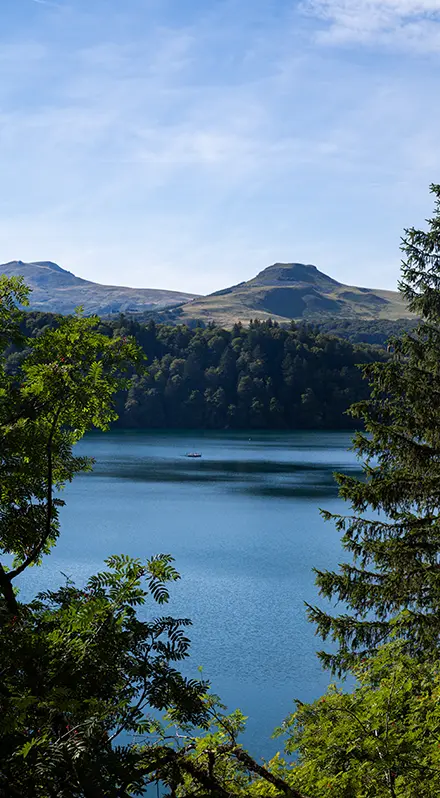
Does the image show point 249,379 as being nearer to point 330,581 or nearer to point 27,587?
point 27,587

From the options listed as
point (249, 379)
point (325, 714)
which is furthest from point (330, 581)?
point (249, 379)

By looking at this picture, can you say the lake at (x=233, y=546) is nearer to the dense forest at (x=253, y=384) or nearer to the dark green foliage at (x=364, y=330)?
the dense forest at (x=253, y=384)

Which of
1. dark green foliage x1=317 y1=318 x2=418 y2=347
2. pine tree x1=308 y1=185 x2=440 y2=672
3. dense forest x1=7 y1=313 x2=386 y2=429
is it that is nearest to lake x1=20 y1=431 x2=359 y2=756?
pine tree x1=308 y1=185 x2=440 y2=672

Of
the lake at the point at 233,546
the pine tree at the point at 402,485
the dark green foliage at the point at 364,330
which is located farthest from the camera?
the dark green foliage at the point at 364,330

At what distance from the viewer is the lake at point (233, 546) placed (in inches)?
731

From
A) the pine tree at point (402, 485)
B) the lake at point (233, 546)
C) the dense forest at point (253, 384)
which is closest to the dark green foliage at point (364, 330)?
the dense forest at point (253, 384)

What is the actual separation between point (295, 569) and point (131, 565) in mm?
26108

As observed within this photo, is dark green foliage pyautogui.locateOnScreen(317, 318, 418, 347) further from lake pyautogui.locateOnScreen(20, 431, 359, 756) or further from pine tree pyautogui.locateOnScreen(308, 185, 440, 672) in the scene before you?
pine tree pyautogui.locateOnScreen(308, 185, 440, 672)

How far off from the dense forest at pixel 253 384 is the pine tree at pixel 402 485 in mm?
92025

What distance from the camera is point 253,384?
107 m

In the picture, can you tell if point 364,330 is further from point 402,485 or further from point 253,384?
point 402,485

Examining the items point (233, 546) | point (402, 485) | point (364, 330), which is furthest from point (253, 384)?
point (402, 485)

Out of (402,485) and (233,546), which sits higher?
(402,485)

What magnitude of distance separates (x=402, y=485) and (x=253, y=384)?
9627cm
